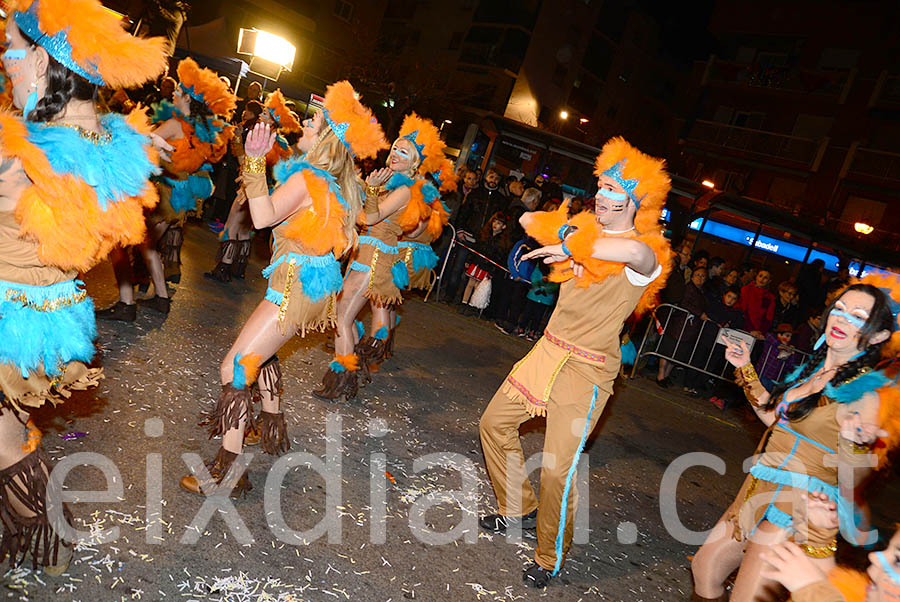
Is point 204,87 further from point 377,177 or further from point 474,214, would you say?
point 474,214

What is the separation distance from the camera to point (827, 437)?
2902 millimetres

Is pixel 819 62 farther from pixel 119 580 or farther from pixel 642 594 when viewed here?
pixel 119 580

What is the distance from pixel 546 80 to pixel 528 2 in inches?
180

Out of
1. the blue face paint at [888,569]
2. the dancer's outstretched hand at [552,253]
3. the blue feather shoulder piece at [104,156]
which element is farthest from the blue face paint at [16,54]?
the blue face paint at [888,569]

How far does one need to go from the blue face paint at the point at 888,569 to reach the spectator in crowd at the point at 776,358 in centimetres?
839

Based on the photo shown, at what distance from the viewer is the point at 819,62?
94.7 ft

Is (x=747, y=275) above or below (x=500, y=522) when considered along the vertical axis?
above

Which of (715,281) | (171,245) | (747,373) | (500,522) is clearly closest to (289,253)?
(500,522)

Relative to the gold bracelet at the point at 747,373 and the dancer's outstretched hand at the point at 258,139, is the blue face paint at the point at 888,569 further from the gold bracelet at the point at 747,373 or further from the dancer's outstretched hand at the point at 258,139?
the dancer's outstretched hand at the point at 258,139

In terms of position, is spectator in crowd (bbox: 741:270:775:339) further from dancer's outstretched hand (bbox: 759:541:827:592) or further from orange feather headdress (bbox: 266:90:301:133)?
dancer's outstretched hand (bbox: 759:541:827:592)

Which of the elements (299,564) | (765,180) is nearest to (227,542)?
(299,564)

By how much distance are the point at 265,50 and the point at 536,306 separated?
6974 mm

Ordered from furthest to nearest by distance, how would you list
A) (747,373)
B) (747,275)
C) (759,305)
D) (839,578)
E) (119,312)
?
(747,275) < (759,305) < (119,312) < (747,373) < (839,578)

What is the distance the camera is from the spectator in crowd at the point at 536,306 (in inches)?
394
